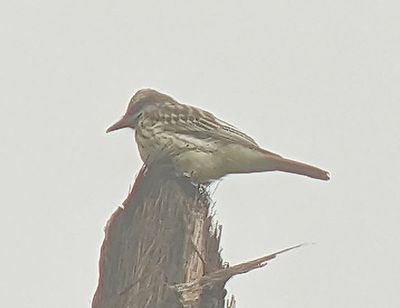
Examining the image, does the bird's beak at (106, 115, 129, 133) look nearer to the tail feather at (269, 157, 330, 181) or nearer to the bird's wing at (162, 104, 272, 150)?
the bird's wing at (162, 104, 272, 150)

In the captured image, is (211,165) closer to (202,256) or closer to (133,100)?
(133,100)

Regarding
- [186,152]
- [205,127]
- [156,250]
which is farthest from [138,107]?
[156,250]

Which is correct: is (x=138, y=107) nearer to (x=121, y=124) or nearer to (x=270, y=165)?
(x=121, y=124)

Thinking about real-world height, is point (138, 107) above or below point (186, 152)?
above

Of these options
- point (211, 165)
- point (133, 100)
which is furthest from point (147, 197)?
point (133, 100)

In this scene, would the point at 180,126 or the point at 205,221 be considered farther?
the point at 180,126

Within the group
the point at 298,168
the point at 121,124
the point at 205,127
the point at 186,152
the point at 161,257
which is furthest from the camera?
the point at 121,124
